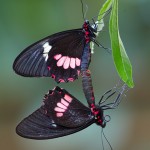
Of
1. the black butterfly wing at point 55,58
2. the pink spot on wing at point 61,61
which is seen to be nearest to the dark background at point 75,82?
the black butterfly wing at point 55,58

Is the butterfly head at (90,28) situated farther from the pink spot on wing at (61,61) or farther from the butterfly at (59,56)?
the pink spot on wing at (61,61)

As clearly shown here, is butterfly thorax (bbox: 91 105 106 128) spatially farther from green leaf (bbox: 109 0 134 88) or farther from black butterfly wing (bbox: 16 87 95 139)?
green leaf (bbox: 109 0 134 88)

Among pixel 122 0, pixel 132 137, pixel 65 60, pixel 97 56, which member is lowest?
pixel 132 137

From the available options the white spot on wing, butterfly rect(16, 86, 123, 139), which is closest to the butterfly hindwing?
butterfly rect(16, 86, 123, 139)

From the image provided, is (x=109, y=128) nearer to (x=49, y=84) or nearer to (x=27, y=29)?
(x=49, y=84)

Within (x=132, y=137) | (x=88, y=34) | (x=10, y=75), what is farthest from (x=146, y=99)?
(x=88, y=34)

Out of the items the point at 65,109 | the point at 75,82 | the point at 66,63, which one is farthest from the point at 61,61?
the point at 75,82
